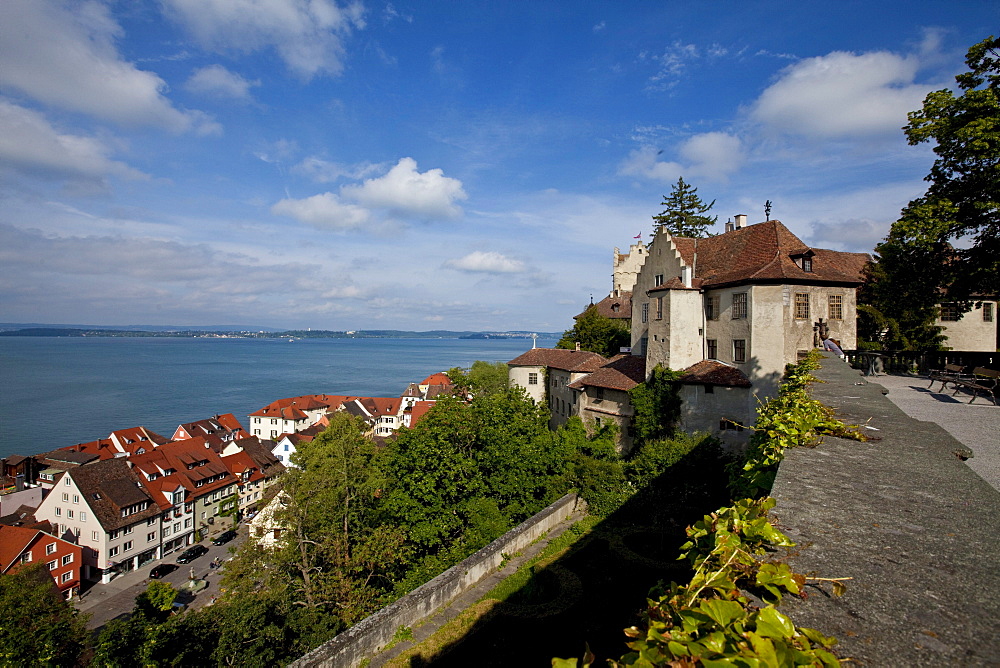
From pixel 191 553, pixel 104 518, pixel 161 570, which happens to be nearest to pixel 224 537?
pixel 191 553

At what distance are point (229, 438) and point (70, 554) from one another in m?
33.3

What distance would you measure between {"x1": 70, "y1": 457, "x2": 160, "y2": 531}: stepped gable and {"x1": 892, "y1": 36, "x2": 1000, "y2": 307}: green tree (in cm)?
5043

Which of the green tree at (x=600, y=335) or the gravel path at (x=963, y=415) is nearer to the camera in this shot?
the gravel path at (x=963, y=415)

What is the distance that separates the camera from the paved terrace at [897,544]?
1.91m

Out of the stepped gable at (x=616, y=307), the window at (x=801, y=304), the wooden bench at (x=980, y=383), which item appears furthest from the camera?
the stepped gable at (x=616, y=307)

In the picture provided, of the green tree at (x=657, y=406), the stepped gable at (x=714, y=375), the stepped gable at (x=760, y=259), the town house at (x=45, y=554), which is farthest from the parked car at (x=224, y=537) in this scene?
the stepped gable at (x=760, y=259)

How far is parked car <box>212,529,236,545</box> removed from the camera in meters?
42.7

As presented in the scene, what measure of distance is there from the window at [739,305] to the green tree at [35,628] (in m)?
29.6

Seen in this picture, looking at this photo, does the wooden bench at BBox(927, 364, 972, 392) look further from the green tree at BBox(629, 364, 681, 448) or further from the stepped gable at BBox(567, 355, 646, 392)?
the stepped gable at BBox(567, 355, 646, 392)

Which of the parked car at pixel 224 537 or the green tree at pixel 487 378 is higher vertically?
the green tree at pixel 487 378

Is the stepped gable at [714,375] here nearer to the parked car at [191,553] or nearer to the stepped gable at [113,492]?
the parked car at [191,553]

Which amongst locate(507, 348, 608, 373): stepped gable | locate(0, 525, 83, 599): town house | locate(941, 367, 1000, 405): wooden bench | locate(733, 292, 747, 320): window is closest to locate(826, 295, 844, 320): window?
locate(733, 292, 747, 320): window

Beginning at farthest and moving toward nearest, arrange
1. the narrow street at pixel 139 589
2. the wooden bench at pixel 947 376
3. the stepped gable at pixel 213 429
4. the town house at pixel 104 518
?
the stepped gable at pixel 213 429
the town house at pixel 104 518
the narrow street at pixel 139 589
the wooden bench at pixel 947 376

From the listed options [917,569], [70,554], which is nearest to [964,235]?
[917,569]
